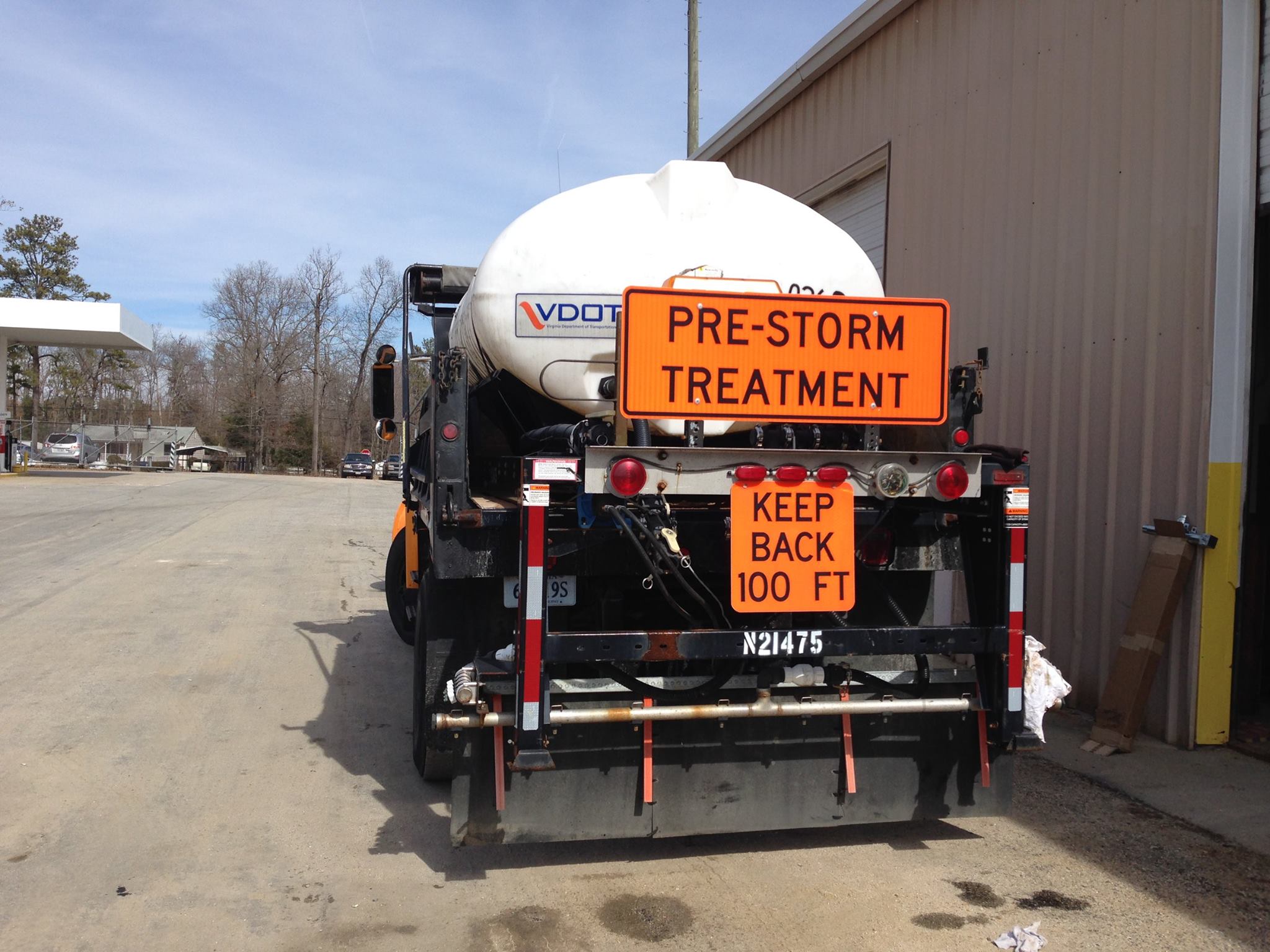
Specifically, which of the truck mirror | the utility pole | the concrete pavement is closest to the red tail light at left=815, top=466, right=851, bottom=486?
the concrete pavement

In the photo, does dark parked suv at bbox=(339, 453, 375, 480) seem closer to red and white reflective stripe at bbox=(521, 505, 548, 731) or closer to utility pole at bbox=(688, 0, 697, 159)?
utility pole at bbox=(688, 0, 697, 159)

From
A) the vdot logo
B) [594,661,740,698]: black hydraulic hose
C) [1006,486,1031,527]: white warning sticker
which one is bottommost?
[594,661,740,698]: black hydraulic hose

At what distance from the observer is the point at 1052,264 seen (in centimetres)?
696

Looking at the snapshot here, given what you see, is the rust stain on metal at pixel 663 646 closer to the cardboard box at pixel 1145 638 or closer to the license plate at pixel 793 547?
the license plate at pixel 793 547

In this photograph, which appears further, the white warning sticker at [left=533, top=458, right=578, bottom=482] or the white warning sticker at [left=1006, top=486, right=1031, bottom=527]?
the white warning sticker at [left=1006, top=486, right=1031, bottom=527]

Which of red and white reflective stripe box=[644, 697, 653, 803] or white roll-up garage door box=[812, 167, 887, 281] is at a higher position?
white roll-up garage door box=[812, 167, 887, 281]

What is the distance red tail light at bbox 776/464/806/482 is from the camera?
3703 mm

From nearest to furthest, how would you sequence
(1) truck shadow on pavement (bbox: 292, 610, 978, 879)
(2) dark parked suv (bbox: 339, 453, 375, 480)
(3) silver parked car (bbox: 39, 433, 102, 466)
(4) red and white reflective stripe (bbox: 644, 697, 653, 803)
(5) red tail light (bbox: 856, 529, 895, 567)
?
1. (4) red and white reflective stripe (bbox: 644, 697, 653, 803)
2. (1) truck shadow on pavement (bbox: 292, 610, 978, 879)
3. (5) red tail light (bbox: 856, 529, 895, 567)
4. (3) silver parked car (bbox: 39, 433, 102, 466)
5. (2) dark parked suv (bbox: 339, 453, 375, 480)

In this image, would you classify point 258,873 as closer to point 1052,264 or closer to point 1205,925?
point 1205,925

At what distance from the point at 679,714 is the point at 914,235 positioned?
20.7 ft

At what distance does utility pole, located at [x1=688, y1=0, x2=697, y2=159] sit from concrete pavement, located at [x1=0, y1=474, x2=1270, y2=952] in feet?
34.7

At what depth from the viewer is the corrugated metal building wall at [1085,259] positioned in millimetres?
5855

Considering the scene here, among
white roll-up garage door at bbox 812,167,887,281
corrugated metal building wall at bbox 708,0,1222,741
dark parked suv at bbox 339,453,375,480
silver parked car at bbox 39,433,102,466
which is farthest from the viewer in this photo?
dark parked suv at bbox 339,453,375,480

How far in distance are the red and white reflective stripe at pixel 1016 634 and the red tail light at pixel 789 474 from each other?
972 millimetres
